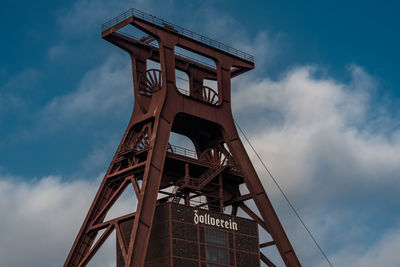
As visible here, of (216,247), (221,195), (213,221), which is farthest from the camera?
(221,195)

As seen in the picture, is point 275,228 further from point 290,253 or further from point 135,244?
point 135,244

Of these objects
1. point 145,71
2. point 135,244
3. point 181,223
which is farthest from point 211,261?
point 145,71

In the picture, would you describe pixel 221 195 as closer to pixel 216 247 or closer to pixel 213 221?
pixel 213 221

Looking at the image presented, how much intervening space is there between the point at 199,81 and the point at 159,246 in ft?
54.1

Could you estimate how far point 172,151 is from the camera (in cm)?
6259

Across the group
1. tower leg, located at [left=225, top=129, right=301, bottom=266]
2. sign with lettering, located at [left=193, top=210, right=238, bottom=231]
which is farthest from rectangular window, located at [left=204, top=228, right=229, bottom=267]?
tower leg, located at [left=225, top=129, right=301, bottom=266]

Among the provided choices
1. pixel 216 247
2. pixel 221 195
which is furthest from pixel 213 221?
pixel 221 195

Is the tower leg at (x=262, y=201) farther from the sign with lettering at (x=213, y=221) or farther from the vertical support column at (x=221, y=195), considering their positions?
the sign with lettering at (x=213, y=221)

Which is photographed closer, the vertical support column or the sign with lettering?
the sign with lettering

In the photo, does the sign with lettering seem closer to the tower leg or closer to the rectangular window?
the rectangular window

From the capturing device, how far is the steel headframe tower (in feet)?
191

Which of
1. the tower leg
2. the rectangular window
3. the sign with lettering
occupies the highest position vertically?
the tower leg

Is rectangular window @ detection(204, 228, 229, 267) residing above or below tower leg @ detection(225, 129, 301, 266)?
below

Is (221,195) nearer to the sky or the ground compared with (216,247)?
nearer to the sky
